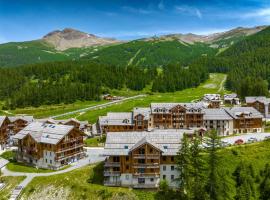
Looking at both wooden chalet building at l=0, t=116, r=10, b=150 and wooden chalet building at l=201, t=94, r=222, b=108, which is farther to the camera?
wooden chalet building at l=201, t=94, r=222, b=108

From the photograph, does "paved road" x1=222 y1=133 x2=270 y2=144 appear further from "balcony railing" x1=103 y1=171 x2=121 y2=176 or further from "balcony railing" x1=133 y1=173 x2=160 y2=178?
"balcony railing" x1=103 y1=171 x2=121 y2=176

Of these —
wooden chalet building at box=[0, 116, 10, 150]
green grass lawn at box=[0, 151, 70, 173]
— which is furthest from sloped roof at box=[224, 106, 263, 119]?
wooden chalet building at box=[0, 116, 10, 150]

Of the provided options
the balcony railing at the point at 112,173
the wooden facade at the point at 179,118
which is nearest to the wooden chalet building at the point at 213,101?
the wooden facade at the point at 179,118

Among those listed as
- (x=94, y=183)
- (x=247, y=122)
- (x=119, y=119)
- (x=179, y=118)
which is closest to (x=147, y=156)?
(x=94, y=183)

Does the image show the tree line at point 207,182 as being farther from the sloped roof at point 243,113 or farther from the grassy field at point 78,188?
the sloped roof at point 243,113

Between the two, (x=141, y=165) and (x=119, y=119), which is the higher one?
(x=119, y=119)

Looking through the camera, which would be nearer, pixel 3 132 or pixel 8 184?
pixel 8 184

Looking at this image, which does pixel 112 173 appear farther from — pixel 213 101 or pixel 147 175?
pixel 213 101
